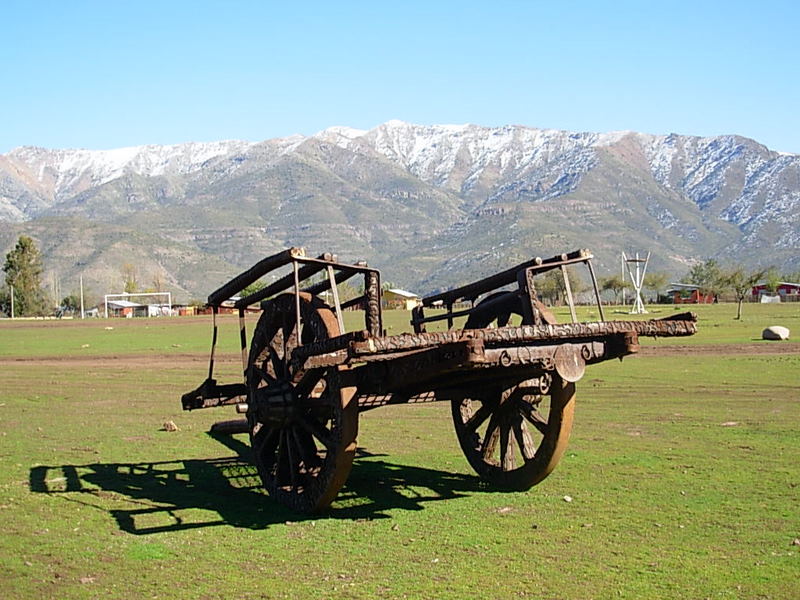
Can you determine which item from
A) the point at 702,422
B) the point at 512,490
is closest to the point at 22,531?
the point at 512,490

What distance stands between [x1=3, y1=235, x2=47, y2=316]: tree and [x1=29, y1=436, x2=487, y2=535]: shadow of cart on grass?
141224 millimetres

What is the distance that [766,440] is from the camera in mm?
13219

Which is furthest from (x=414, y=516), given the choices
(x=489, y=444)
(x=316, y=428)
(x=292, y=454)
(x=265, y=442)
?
(x=265, y=442)

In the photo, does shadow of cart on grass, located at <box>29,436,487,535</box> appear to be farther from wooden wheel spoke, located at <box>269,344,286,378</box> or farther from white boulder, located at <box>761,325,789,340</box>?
white boulder, located at <box>761,325,789,340</box>

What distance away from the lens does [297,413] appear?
9695 millimetres

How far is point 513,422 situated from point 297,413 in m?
2.29

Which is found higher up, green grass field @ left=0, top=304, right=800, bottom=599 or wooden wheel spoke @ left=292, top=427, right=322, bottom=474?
wooden wheel spoke @ left=292, top=427, right=322, bottom=474

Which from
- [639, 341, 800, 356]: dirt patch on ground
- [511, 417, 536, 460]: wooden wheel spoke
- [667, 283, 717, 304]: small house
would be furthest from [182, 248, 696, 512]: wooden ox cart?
[667, 283, 717, 304]: small house

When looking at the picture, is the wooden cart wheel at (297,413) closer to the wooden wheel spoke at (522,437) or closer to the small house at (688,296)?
the wooden wheel spoke at (522,437)

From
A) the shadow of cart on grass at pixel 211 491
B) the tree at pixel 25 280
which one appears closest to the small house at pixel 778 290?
the tree at pixel 25 280

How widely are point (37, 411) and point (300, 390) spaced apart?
1053 centimetres

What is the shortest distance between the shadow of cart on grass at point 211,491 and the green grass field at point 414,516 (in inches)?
1.6

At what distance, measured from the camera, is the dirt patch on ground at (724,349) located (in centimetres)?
3244

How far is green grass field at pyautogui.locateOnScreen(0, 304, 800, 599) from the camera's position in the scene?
23.9 feet
